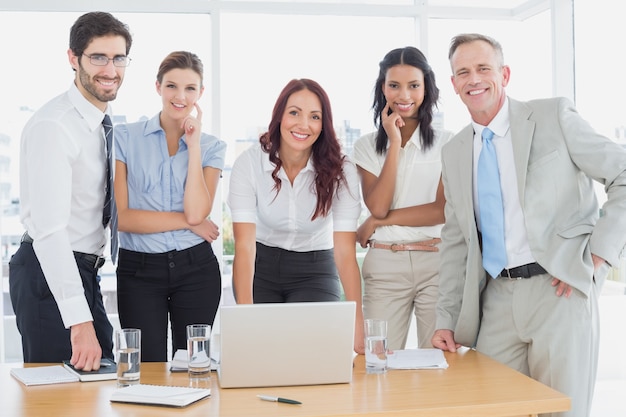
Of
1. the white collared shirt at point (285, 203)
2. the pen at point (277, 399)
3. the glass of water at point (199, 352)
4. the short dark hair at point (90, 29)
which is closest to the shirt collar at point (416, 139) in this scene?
the white collared shirt at point (285, 203)

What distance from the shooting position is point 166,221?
321 cm

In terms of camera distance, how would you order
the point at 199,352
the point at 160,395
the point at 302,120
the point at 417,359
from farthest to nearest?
the point at 302,120, the point at 417,359, the point at 199,352, the point at 160,395

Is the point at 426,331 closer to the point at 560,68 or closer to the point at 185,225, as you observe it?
the point at 185,225

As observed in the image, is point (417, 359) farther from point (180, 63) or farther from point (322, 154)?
point (180, 63)

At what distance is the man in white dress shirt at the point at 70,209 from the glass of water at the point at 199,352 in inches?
13.1

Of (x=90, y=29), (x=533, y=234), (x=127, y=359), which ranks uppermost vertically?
(x=90, y=29)

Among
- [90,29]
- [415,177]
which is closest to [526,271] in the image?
[415,177]

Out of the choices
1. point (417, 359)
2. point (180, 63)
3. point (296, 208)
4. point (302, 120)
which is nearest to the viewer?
point (417, 359)

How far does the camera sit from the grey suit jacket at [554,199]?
260cm

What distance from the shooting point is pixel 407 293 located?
3420 mm

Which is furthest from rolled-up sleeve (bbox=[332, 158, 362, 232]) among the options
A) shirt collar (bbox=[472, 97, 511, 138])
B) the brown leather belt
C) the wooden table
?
the wooden table

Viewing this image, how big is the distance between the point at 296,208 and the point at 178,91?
0.78 m

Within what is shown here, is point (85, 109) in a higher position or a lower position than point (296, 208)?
higher

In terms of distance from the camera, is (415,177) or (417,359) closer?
(417,359)
